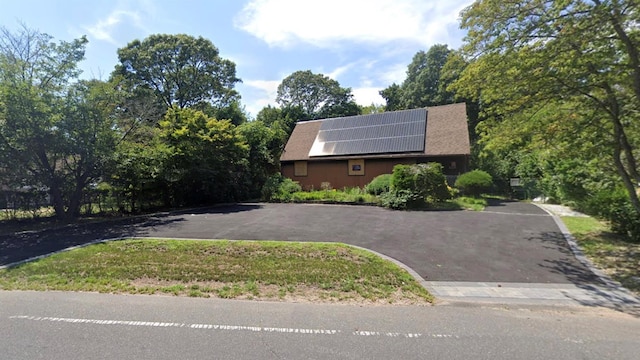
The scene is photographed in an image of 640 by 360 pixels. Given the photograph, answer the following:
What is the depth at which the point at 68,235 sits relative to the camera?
988 centimetres

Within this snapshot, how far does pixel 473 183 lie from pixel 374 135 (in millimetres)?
8408

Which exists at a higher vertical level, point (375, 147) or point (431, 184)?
point (375, 147)

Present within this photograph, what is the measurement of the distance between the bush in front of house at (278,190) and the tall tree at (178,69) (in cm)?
1766

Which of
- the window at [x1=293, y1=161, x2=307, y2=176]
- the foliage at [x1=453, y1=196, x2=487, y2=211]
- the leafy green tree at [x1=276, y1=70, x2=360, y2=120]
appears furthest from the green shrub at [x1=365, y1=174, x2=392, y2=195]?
the leafy green tree at [x1=276, y1=70, x2=360, y2=120]

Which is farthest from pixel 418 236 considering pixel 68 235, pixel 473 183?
pixel 68 235

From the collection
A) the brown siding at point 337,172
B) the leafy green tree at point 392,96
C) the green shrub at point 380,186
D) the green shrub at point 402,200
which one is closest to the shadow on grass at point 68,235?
the green shrub at point 402,200

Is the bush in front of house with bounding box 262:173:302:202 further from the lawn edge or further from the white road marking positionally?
the white road marking

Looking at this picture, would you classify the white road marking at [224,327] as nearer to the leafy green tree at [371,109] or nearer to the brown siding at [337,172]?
the brown siding at [337,172]

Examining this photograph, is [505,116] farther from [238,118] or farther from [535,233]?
[238,118]

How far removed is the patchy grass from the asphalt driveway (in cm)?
44

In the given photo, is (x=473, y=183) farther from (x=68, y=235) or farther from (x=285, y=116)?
(x=285, y=116)

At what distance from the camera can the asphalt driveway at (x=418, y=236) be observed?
657cm

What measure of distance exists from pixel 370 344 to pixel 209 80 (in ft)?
123

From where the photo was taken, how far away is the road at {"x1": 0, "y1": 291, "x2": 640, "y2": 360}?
3381 mm
